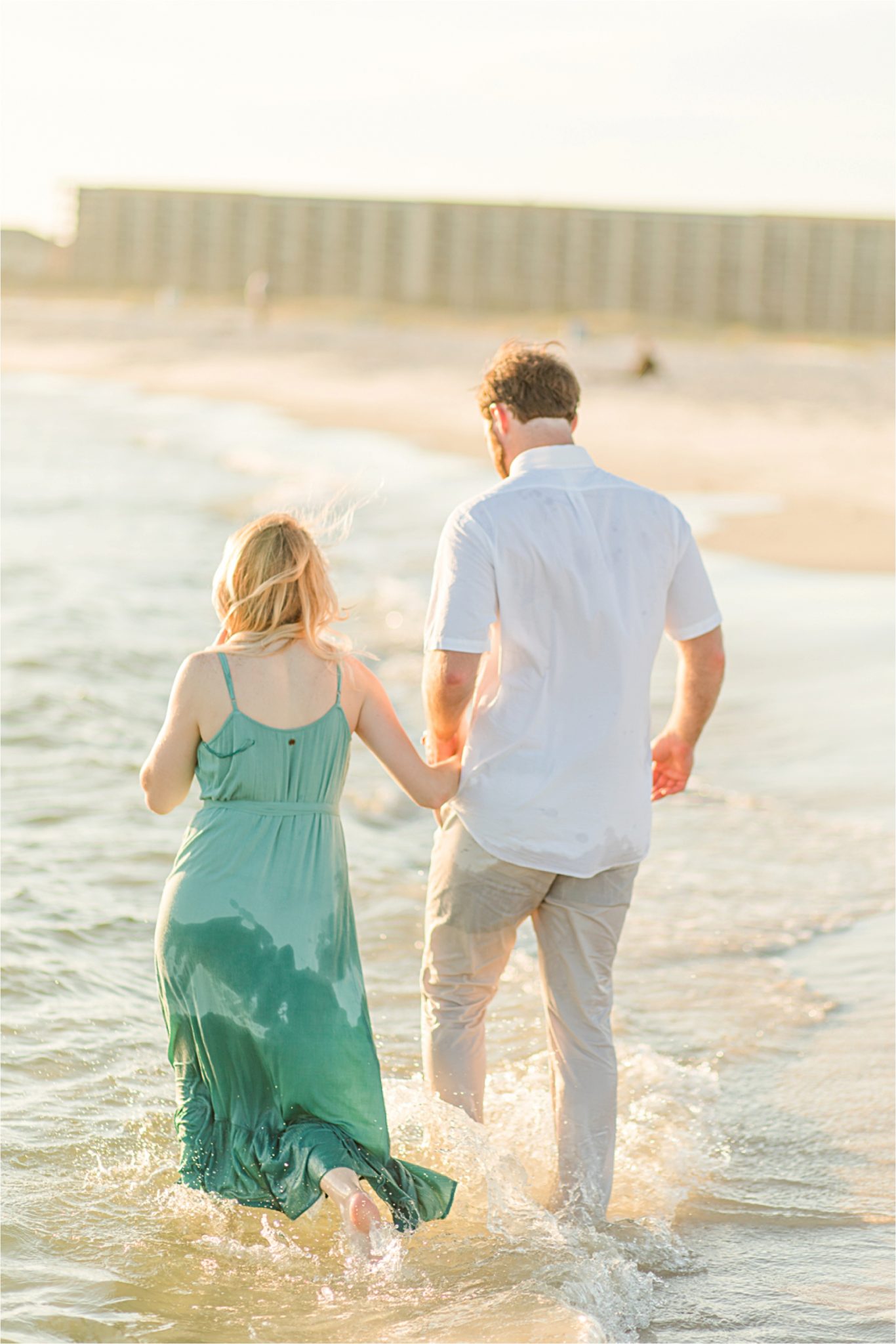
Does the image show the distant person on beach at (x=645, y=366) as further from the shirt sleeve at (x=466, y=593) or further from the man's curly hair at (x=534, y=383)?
the shirt sleeve at (x=466, y=593)

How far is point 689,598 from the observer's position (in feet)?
10.0

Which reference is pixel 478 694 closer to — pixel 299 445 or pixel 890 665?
pixel 890 665

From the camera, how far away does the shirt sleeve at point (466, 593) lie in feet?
9.34

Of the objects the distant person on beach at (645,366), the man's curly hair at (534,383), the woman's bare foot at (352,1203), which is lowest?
the woman's bare foot at (352,1203)

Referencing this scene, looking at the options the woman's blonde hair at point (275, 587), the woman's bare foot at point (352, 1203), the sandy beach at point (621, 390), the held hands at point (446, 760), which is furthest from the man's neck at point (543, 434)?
the sandy beach at point (621, 390)

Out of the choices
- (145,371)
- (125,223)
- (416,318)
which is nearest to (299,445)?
(145,371)

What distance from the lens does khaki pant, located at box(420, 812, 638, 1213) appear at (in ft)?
9.85

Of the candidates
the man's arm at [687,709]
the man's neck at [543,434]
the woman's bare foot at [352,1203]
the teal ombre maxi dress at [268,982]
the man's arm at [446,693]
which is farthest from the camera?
the man's arm at [687,709]

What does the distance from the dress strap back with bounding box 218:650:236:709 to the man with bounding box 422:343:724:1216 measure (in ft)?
1.28

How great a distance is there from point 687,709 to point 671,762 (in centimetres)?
13

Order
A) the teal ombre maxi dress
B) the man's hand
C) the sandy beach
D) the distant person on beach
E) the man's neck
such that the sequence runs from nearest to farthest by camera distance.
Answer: the teal ombre maxi dress → the man's neck → the man's hand → the sandy beach → the distant person on beach

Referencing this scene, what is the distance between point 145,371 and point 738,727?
94.5 feet

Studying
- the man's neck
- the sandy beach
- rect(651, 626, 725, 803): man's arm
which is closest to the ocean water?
the man's neck

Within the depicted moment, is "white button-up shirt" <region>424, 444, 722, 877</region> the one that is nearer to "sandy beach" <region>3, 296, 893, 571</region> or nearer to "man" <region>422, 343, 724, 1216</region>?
"man" <region>422, 343, 724, 1216</region>
